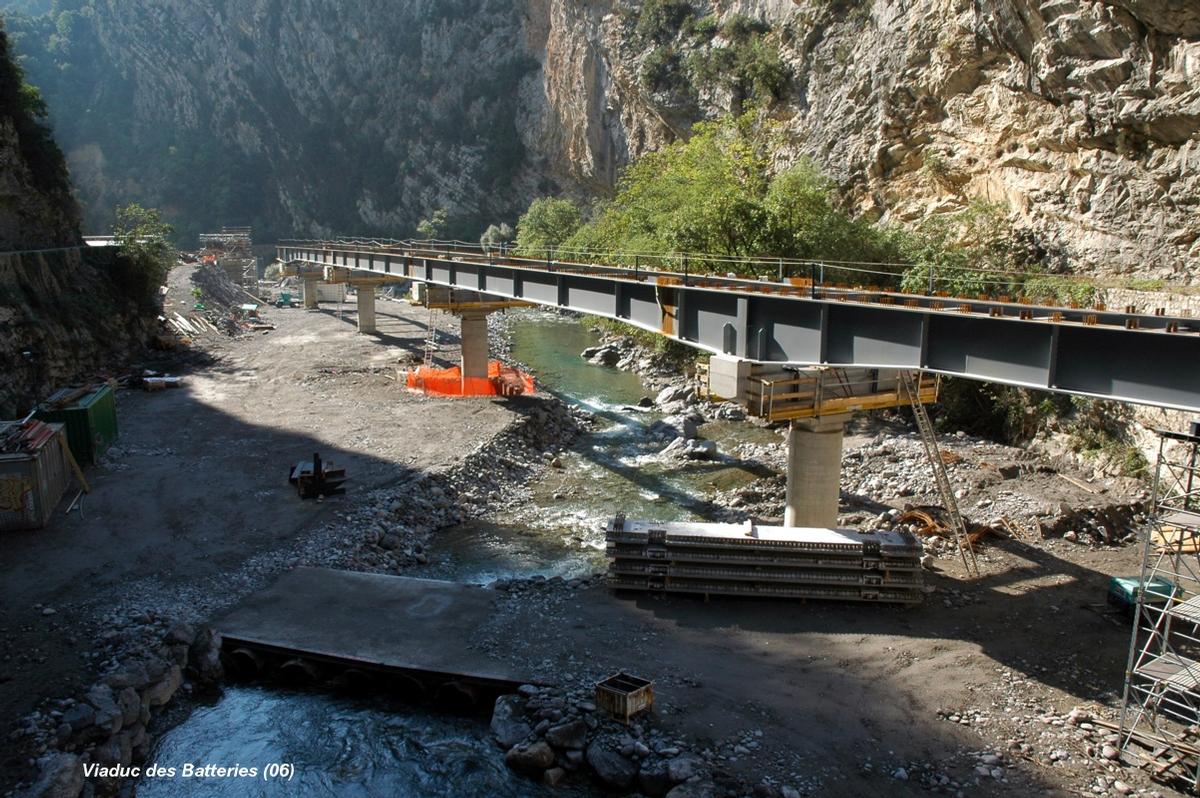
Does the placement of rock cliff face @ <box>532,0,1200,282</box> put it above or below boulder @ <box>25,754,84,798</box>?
above

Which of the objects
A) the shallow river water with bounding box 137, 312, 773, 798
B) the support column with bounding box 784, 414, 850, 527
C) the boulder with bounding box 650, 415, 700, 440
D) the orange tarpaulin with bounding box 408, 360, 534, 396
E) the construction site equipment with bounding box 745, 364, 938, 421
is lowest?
the shallow river water with bounding box 137, 312, 773, 798

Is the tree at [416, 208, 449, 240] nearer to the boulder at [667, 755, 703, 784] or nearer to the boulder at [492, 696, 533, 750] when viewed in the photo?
the boulder at [492, 696, 533, 750]

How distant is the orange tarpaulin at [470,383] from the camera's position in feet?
105

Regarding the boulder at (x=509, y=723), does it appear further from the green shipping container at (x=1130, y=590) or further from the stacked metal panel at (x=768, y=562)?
the green shipping container at (x=1130, y=590)

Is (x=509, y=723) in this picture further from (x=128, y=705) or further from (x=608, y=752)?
(x=128, y=705)

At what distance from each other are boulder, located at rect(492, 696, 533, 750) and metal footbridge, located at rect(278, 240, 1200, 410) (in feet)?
26.7

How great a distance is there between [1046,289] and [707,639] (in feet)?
53.6

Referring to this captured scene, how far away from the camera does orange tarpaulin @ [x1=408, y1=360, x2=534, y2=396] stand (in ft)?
105

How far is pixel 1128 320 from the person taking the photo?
12.0m

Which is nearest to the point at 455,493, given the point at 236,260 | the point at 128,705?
the point at 128,705

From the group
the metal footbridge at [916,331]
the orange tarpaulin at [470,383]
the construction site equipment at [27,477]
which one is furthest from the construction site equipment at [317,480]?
the orange tarpaulin at [470,383]

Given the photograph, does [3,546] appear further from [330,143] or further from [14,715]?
[330,143]

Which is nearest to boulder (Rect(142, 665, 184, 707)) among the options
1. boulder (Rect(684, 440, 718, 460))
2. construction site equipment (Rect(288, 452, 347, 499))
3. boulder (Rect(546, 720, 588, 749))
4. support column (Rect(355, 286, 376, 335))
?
boulder (Rect(546, 720, 588, 749))

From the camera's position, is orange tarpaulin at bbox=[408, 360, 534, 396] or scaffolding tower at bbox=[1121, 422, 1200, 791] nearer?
scaffolding tower at bbox=[1121, 422, 1200, 791]
